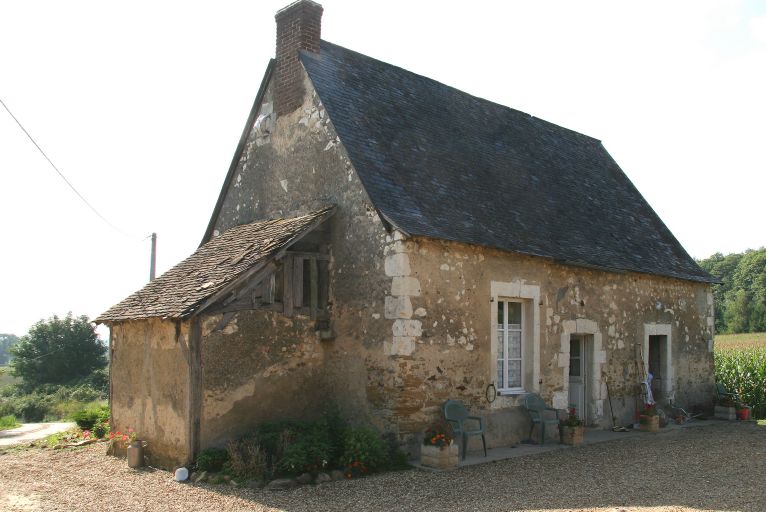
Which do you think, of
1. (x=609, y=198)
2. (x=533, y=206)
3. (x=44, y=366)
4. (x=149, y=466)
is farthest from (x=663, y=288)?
(x=44, y=366)

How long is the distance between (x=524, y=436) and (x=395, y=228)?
4073mm

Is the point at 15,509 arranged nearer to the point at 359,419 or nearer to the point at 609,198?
the point at 359,419

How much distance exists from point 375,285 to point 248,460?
9.37 ft

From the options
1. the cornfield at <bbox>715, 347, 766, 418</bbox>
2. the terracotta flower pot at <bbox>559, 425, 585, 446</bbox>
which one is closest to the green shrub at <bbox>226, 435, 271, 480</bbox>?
the terracotta flower pot at <bbox>559, 425, 585, 446</bbox>

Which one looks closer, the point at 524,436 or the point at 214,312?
the point at 214,312

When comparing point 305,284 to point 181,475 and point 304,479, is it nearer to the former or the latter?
point 304,479

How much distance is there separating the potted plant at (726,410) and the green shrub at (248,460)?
1058 centimetres

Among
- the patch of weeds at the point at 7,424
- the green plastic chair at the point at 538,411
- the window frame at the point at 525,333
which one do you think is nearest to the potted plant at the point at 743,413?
the green plastic chair at the point at 538,411

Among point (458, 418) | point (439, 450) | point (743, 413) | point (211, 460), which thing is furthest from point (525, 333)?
point (743, 413)

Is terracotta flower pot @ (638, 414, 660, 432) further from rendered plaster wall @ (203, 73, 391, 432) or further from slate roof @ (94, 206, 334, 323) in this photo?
slate roof @ (94, 206, 334, 323)

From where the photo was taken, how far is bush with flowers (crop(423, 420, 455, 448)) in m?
8.89

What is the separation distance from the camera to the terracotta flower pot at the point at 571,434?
35.6 feet

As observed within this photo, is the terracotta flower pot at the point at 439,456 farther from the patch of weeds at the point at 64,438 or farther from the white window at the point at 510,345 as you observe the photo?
the patch of weeds at the point at 64,438

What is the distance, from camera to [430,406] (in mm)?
9594
